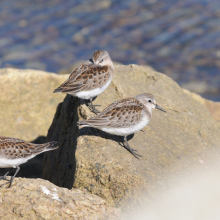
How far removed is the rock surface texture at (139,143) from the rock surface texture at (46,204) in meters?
0.51

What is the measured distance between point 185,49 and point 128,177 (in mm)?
13396

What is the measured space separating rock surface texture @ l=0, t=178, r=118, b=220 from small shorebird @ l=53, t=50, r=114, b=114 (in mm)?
2367

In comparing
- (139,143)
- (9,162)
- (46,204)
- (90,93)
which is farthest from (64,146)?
(46,204)

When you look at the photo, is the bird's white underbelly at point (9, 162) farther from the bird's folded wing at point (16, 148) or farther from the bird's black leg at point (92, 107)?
the bird's black leg at point (92, 107)

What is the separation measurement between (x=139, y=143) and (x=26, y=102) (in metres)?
5.48

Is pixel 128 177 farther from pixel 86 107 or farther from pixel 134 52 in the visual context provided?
pixel 134 52

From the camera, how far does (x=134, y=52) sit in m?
20.0

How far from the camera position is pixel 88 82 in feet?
29.7

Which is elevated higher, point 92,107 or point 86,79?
point 86,79

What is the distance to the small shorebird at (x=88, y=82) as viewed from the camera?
8.88 m

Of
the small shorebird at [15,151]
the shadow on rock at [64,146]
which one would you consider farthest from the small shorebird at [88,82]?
the small shorebird at [15,151]

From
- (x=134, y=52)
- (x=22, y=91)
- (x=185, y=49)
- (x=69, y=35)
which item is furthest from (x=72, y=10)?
(x=22, y=91)

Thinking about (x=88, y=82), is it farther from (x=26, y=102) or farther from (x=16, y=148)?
(x=26, y=102)

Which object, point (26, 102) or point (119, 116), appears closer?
point (119, 116)
